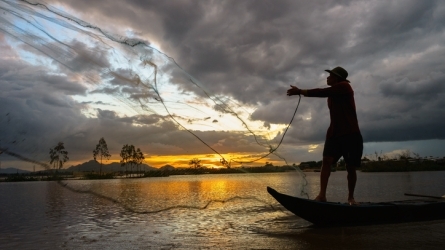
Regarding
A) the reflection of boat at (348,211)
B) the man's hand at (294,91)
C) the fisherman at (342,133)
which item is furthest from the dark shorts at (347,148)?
the man's hand at (294,91)

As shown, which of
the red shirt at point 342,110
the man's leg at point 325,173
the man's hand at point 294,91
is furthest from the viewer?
the man's leg at point 325,173

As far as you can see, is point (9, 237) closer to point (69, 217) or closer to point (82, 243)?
A: point (82, 243)

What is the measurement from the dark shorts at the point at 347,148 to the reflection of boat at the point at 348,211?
749 millimetres

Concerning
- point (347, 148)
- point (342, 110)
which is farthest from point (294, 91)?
point (347, 148)

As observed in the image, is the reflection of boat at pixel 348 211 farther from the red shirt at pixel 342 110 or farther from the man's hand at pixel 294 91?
the man's hand at pixel 294 91

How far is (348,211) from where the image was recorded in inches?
220

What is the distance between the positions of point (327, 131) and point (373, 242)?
209cm

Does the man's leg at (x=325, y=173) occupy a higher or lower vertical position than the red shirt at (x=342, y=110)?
lower

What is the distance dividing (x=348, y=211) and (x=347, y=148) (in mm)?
1002

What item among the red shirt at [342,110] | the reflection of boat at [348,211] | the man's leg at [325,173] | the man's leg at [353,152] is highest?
the red shirt at [342,110]

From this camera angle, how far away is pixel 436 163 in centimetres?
7988

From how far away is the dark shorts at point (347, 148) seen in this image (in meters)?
5.73

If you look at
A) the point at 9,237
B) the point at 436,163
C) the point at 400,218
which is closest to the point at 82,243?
the point at 9,237

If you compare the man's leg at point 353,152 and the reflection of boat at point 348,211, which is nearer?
the reflection of boat at point 348,211
